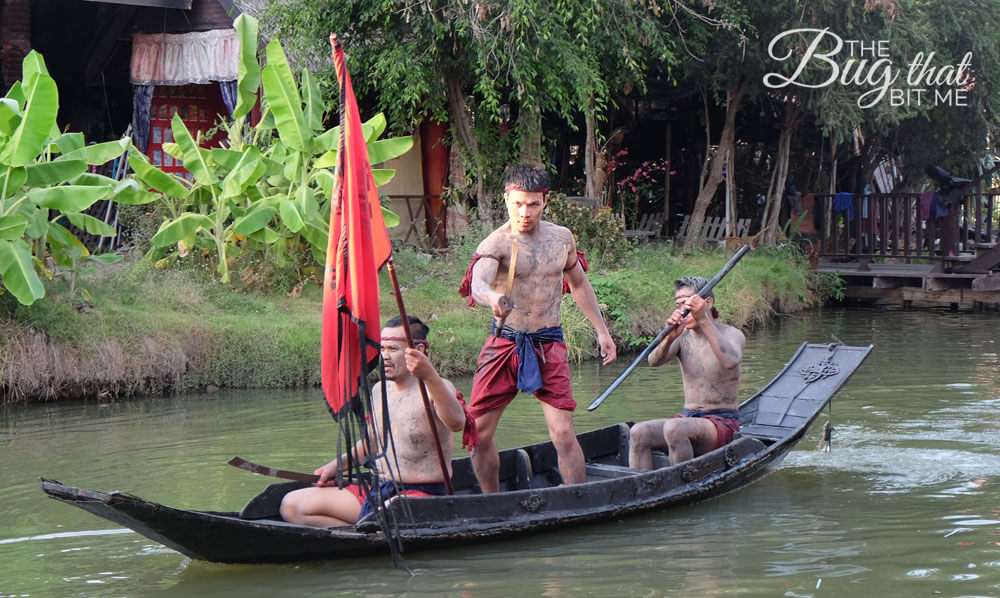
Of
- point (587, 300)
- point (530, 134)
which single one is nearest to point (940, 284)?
point (530, 134)

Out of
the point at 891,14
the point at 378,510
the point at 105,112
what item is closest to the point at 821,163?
the point at 891,14

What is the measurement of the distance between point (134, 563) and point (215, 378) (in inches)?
201

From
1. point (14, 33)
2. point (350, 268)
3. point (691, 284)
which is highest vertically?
point (14, 33)

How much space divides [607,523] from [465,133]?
9565 mm

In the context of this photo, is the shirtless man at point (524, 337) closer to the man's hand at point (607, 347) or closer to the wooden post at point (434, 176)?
the man's hand at point (607, 347)

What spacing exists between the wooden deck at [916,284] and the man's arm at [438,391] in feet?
41.1

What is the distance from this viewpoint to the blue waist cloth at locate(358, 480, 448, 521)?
18.0 feet

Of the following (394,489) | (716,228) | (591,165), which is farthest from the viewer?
(716,228)

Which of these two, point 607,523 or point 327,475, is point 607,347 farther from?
point 327,475

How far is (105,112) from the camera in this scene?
17.6 metres

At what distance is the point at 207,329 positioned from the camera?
10.8 m

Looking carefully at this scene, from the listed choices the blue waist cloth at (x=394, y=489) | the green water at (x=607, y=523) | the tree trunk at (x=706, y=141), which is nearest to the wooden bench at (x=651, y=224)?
the tree trunk at (x=706, y=141)

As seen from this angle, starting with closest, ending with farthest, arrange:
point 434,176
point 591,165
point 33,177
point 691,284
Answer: point 691,284 → point 33,177 → point 591,165 → point 434,176

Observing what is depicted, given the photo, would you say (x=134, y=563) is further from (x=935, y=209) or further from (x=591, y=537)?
(x=935, y=209)
